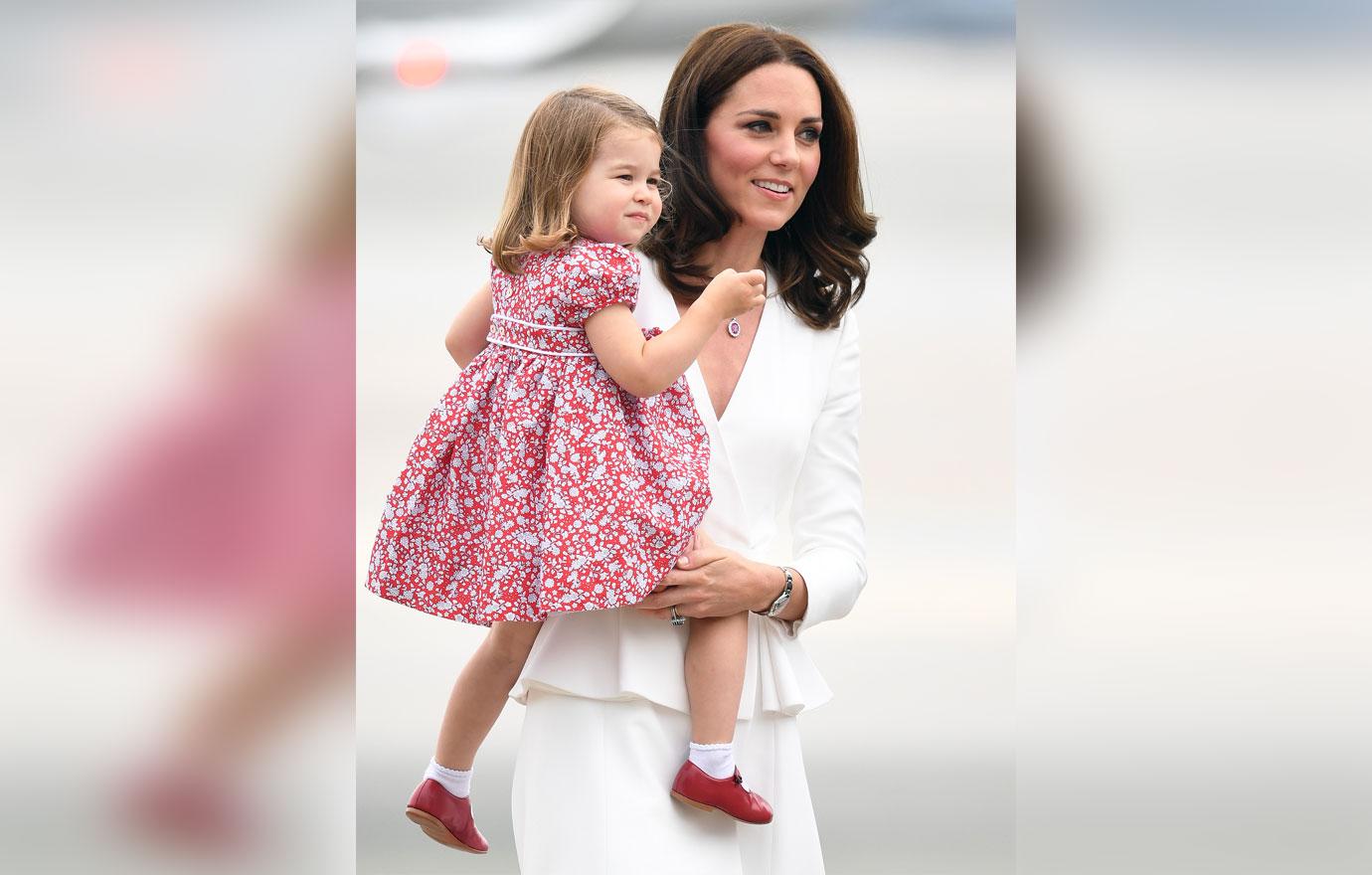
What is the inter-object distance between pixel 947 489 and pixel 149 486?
1604 mm

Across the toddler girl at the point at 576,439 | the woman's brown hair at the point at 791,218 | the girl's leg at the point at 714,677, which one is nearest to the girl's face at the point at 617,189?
the toddler girl at the point at 576,439

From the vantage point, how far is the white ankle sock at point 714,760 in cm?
269

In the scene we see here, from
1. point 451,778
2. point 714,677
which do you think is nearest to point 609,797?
point 714,677

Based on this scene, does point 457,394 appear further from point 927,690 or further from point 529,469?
point 927,690

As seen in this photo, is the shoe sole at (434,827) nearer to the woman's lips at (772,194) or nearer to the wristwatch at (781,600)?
the wristwatch at (781,600)

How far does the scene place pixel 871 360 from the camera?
11.3 feet

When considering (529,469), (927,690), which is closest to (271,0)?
(529,469)

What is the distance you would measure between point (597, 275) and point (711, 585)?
520 mm

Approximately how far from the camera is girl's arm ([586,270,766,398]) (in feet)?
8.39

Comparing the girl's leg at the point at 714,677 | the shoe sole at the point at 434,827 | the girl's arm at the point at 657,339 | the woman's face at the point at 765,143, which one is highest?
the woman's face at the point at 765,143

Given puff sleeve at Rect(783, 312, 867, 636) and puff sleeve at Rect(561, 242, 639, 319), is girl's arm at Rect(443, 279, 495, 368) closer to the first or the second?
puff sleeve at Rect(561, 242, 639, 319)

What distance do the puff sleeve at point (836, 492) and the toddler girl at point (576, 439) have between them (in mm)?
263

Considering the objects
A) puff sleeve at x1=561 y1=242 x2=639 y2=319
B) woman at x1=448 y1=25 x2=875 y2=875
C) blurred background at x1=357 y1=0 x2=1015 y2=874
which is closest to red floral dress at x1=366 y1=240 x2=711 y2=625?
puff sleeve at x1=561 y1=242 x2=639 y2=319

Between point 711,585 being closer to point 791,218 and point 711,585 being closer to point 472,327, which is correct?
point 472,327
